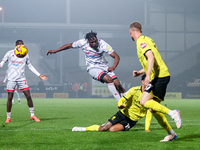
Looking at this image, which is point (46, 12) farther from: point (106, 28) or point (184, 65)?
point (184, 65)

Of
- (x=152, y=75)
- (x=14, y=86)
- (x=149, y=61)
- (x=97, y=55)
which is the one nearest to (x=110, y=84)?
(x=97, y=55)

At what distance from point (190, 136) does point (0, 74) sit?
38286 millimetres

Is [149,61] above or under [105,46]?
under

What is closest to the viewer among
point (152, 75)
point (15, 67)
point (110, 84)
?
point (152, 75)

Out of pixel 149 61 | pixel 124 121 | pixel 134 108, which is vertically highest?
pixel 149 61

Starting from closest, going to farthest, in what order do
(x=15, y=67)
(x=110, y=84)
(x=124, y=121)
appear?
(x=124, y=121) < (x=110, y=84) < (x=15, y=67)

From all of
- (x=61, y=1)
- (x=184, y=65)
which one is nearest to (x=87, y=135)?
(x=184, y=65)

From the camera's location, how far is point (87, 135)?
5.09 metres

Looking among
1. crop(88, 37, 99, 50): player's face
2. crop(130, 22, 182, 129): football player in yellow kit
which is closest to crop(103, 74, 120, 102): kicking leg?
crop(88, 37, 99, 50): player's face

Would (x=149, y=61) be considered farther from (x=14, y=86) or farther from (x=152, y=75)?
(x=14, y=86)

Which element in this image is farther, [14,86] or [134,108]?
[14,86]

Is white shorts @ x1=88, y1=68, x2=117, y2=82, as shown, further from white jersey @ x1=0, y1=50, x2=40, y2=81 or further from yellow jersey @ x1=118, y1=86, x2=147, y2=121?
yellow jersey @ x1=118, y1=86, x2=147, y2=121

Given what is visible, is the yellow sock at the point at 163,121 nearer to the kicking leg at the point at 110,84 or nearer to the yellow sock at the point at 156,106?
the yellow sock at the point at 156,106

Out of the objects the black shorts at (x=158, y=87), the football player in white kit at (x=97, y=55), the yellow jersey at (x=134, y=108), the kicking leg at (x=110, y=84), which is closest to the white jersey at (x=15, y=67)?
the football player in white kit at (x=97, y=55)
